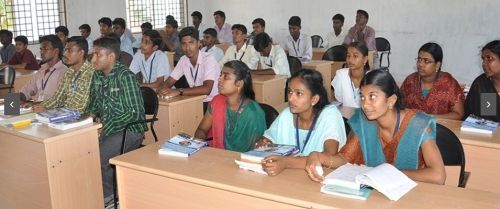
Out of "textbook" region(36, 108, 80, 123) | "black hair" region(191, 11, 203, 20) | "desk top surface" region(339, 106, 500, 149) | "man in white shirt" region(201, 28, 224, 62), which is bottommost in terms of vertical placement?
"desk top surface" region(339, 106, 500, 149)

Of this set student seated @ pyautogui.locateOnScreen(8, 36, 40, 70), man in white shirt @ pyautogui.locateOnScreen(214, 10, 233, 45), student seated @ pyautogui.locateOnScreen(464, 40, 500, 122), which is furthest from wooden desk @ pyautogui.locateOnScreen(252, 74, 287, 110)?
man in white shirt @ pyautogui.locateOnScreen(214, 10, 233, 45)

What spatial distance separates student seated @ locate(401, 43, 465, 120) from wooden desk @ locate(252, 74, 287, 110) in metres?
1.61

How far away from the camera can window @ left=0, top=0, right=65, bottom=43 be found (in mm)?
7488

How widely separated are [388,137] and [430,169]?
0.25 metres

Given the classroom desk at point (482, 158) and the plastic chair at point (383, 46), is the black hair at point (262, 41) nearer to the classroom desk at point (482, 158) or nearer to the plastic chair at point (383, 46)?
the classroom desk at point (482, 158)

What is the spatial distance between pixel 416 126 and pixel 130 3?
26.9ft

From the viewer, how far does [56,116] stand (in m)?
2.87

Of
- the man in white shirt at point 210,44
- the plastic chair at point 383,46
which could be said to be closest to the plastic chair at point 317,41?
the plastic chair at point 383,46

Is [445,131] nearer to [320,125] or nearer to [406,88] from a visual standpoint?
[320,125]

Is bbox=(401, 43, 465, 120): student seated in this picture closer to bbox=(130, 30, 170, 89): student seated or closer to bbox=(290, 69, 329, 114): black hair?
bbox=(290, 69, 329, 114): black hair

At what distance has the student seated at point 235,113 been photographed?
2.82 metres

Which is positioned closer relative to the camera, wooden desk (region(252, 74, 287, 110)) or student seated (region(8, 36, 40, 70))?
wooden desk (region(252, 74, 287, 110))

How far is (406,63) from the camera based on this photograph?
8531mm

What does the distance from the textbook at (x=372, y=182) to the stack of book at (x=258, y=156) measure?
1.04 ft
